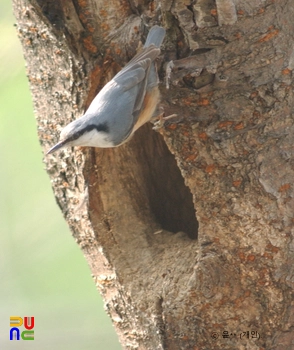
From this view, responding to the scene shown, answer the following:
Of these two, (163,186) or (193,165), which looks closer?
(193,165)

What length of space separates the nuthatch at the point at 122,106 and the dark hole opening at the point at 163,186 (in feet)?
1.60

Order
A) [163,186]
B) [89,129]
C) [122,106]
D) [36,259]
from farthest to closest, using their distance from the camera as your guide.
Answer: [163,186] < [36,259] < [122,106] < [89,129]

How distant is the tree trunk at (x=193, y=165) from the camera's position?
171 cm

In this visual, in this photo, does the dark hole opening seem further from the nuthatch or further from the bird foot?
the bird foot

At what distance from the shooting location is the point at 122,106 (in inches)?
80.7

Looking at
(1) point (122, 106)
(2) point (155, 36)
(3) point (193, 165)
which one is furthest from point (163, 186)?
(2) point (155, 36)

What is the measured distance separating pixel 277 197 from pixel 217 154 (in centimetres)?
27

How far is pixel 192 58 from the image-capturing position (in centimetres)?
168

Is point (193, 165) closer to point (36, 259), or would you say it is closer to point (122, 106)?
point (122, 106)

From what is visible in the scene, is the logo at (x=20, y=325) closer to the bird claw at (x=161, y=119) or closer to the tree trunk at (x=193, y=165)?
the tree trunk at (x=193, y=165)

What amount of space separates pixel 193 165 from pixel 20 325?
5.14ft

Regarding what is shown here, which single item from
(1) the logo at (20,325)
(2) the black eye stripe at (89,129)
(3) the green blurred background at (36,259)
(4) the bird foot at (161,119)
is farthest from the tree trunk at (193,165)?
(1) the logo at (20,325)

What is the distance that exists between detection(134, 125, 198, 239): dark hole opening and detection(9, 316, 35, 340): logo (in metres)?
0.97

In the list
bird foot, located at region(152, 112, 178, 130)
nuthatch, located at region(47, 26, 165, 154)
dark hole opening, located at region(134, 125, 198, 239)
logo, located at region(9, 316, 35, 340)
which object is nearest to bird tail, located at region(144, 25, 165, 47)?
nuthatch, located at region(47, 26, 165, 154)
